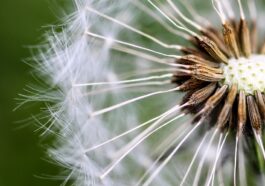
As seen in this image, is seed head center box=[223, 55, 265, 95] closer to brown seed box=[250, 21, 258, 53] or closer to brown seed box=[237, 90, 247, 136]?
brown seed box=[237, 90, 247, 136]

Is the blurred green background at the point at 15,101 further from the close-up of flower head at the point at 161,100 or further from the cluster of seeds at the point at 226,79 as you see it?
the cluster of seeds at the point at 226,79

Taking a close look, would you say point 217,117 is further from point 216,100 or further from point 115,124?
point 115,124

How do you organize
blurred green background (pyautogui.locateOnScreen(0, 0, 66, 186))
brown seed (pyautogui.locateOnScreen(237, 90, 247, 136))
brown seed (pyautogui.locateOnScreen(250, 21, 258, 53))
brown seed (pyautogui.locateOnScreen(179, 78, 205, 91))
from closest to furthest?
1. brown seed (pyautogui.locateOnScreen(237, 90, 247, 136))
2. brown seed (pyautogui.locateOnScreen(179, 78, 205, 91))
3. brown seed (pyautogui.locateOnScreen(250, 21, 258, 53))
4. blurred green background (pyautogui.locateOnScreen(0, 0, 66, 186))

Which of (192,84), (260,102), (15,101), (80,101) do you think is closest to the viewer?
(260,102)

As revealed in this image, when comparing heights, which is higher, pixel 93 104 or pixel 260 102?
pixel 93 104

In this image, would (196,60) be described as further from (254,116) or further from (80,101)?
(80,101)

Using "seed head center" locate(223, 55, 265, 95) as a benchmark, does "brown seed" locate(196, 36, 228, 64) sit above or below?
above

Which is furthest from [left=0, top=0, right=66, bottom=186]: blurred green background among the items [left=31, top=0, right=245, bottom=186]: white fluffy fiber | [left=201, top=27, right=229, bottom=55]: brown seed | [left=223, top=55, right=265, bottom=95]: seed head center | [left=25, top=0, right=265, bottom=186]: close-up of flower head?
[left=223, top=55, right=265, bottom=95]: seed head center

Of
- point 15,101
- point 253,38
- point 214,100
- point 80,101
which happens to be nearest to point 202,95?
point 214,100
